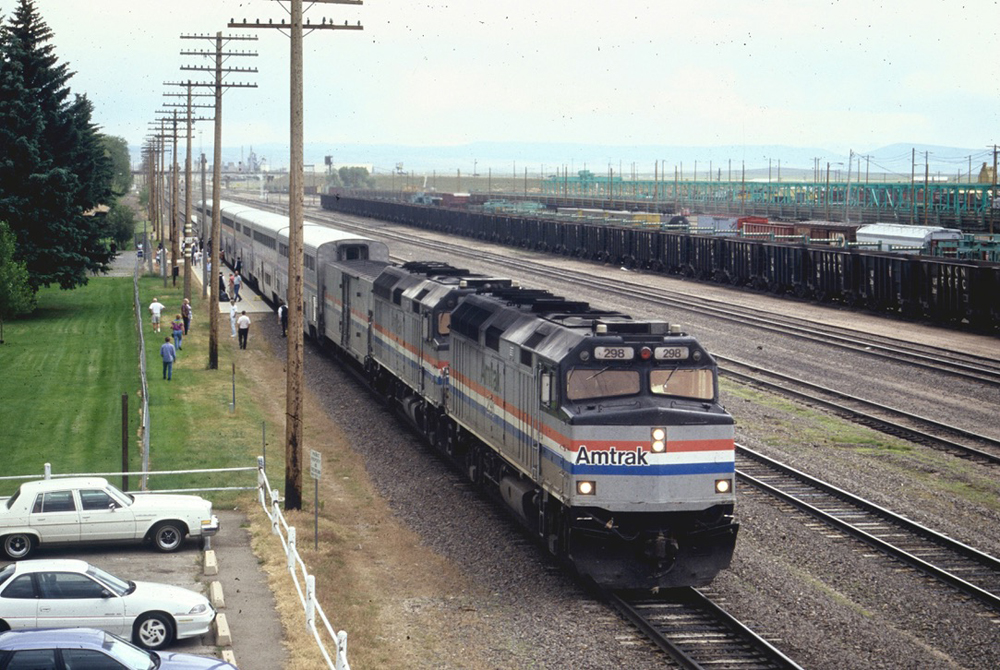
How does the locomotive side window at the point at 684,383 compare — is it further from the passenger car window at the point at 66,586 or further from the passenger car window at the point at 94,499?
the passenger car window at the point at 94,499

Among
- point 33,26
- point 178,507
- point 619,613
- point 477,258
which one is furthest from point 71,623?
point 477,258

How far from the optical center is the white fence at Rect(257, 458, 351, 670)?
13.7 metres

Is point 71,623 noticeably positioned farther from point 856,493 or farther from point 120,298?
point 120,298

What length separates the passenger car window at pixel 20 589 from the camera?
16.0 m

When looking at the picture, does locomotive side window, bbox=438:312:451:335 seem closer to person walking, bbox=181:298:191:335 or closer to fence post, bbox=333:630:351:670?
fence post, bbox=333:630:351:670

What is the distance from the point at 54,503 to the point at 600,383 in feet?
32.3

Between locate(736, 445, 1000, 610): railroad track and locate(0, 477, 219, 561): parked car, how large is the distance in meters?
11.5

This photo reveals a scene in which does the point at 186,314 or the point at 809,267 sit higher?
the point at 809,267

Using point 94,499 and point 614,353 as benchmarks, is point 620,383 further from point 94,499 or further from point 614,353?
point 94,499

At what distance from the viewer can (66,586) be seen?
16.2 m

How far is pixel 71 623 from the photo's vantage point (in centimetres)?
1594

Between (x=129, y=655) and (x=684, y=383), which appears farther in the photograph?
(x=684, y=383)

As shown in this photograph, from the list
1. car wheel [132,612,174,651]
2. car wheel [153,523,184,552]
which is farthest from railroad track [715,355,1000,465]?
car wheel [132,612,174,651]

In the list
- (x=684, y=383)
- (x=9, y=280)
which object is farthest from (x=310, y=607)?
(x=9, y=280)
